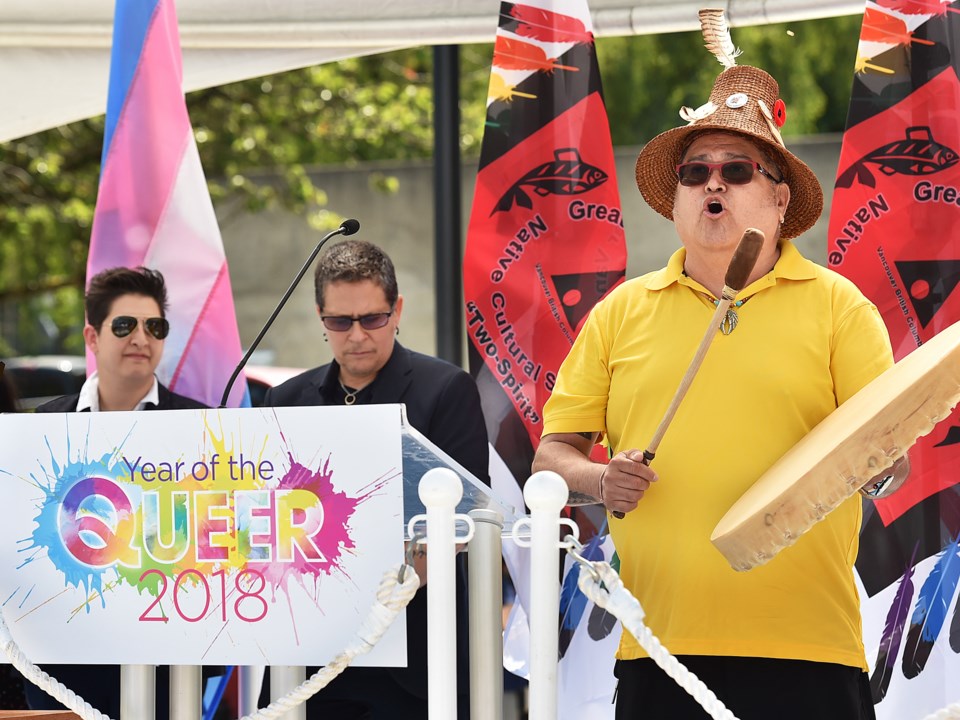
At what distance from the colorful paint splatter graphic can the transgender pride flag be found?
5.09ft

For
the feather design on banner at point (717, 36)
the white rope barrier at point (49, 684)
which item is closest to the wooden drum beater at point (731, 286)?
the feather design on banner at point (717, 36)

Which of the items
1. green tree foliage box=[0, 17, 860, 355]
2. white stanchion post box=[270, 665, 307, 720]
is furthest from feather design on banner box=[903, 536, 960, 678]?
green tree foliage box=[0, 17, 860, 355]

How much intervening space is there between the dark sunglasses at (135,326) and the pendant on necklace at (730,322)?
5.62ft

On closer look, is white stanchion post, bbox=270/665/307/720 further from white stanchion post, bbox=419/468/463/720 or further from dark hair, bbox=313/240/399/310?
dark hair, bbox=313/240/399/310

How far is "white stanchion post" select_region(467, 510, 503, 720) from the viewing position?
7.06 ft

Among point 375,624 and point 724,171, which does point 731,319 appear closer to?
point 724,171

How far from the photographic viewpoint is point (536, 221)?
11.5ft

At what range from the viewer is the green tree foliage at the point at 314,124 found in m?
9.62

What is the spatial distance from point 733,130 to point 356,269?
3.41 ft

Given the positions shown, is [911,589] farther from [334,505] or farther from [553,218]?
[334,505]

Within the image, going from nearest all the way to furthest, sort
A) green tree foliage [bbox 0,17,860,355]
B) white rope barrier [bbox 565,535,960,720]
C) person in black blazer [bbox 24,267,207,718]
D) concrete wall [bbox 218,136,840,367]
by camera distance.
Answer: white rope barrier [bbox 565,535,960,720] → person in black blazer [bbox 24,267,207,718] → green tree foliage [bbox 0,17,860,355] → concrete wall [bbox 218,136,840,367]

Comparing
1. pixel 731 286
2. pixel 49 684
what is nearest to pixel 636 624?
pixel 731 286

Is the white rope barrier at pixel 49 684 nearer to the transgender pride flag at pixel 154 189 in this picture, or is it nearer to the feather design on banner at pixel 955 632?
the transgender pride flag at pixel 154 189

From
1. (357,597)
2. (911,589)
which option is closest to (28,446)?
(357,597)
